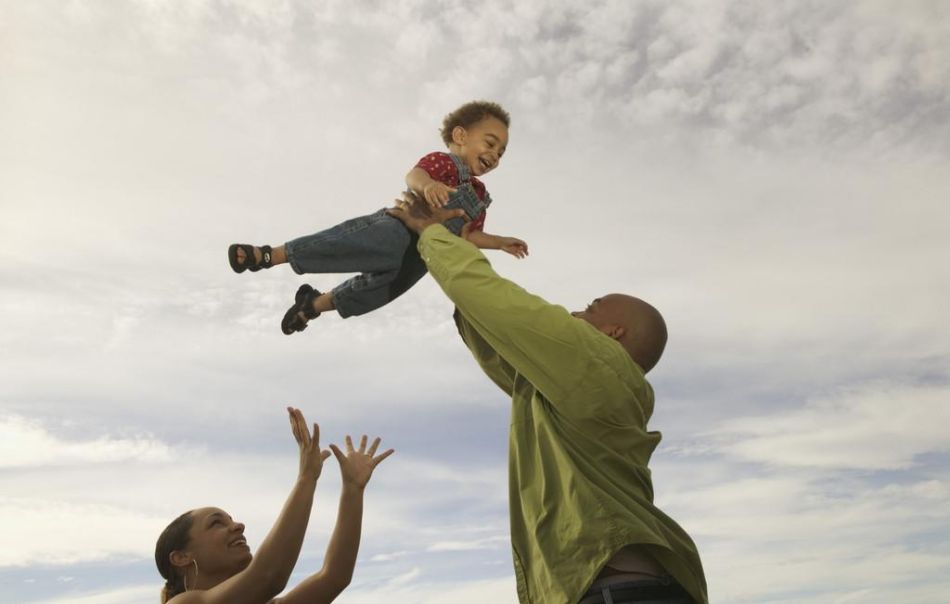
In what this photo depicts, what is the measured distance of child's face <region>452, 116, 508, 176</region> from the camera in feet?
18.9

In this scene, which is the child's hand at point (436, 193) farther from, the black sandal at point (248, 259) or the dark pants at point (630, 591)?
the dark pants at point (630, 591)

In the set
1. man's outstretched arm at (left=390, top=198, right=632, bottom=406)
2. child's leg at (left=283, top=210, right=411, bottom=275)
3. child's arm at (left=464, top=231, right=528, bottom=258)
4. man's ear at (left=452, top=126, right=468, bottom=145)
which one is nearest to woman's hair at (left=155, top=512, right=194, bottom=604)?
child's leg at (left=283, top=210, right=411, bottom=275)

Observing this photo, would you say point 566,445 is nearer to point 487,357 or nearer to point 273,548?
point 487,357

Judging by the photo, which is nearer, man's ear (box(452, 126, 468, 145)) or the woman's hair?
the woman's hair

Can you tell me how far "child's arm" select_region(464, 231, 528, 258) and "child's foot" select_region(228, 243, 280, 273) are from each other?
1381mm

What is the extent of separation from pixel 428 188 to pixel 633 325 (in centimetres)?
156

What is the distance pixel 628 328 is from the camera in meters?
4.04

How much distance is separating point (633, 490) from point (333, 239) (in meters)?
2.55

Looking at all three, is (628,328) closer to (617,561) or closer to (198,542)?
(617,561)

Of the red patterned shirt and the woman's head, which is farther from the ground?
the red patterned shirt

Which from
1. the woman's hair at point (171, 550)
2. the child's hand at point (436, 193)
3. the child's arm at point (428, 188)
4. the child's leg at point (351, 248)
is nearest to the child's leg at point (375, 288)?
the child's leg at point (351, 248)

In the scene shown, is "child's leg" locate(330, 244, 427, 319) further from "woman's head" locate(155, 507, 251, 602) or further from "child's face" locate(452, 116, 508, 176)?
"woman's head" locate(155, 507, 251, 602)

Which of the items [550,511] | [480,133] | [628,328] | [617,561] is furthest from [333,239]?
[617,561]

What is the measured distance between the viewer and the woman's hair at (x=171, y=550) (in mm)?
5570
